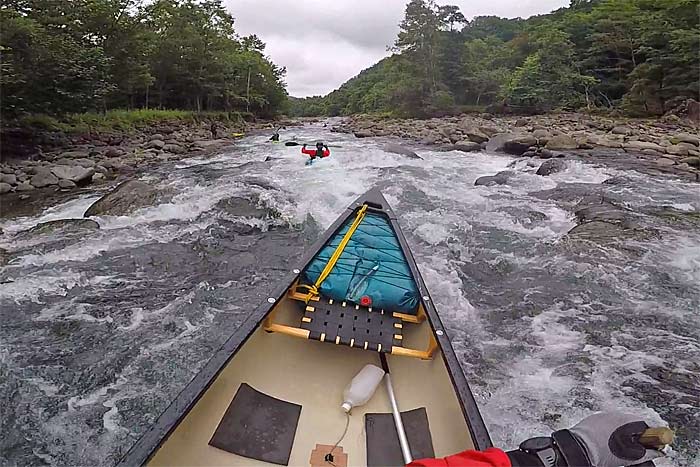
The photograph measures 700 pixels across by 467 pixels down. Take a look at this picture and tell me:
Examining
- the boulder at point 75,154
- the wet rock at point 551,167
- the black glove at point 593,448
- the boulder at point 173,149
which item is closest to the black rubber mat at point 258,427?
the black glove at point 593,448

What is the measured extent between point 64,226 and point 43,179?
3.65 meters

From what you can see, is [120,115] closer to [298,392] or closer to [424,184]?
[424,184]

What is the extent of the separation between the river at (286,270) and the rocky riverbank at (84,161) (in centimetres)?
111

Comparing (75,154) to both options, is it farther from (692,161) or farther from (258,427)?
(692,161)

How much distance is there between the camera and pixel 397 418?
2.57 m

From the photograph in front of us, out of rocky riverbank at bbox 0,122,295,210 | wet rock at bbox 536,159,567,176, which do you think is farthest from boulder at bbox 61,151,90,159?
wet rock at bbox 536,159,567,176

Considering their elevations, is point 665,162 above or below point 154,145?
above

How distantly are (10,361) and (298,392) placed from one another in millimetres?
2644

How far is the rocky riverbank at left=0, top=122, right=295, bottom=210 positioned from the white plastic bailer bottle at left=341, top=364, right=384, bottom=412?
24.4ft

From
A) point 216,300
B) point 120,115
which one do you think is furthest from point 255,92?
point 216,300

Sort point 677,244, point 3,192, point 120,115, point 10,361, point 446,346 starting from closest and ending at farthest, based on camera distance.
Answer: point 446,346 → point 10,361 → point 677,244 → point 3,192 → point 120,115

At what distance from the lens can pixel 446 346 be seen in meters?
2.50

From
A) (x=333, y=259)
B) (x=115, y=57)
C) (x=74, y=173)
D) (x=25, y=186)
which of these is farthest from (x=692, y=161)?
(x=115, y=57)

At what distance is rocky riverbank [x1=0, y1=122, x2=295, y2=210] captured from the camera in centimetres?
895
